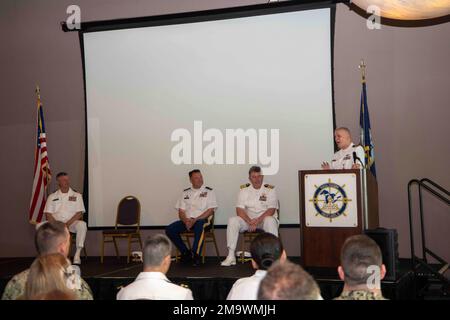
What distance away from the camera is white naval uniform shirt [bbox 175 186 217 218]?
702 centimetres

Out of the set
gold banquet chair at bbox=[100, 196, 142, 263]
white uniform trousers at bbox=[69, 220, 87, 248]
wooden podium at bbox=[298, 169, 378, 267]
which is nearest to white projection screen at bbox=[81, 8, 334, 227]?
gold banquet chair at bbox=[100, 196, 142, 263]

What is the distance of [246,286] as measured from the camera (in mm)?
2598

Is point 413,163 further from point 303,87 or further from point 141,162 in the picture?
point 141,162

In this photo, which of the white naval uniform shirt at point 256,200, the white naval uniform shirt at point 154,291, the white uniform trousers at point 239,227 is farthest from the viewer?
the white naval uniform shirt at point 256,200

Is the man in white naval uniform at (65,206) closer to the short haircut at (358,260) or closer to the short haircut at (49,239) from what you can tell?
the short haircut at (49,239)

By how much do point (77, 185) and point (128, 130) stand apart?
1.18 metres

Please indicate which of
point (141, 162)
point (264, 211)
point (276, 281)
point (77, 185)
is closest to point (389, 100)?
point (264, 211)

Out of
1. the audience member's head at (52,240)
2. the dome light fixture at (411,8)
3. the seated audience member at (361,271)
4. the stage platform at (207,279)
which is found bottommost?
the stage platform at (207,279)

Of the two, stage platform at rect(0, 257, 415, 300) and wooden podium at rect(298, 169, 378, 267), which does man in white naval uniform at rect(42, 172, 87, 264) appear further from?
wooden podium at rect(298, 169, 378, 267)

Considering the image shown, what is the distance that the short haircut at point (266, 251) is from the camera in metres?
2.72

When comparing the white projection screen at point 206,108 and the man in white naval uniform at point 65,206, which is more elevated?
the white projection screen at point 206,108

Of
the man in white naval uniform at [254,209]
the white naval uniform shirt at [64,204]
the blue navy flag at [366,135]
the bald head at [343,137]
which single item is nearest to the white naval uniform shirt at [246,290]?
the bald head at [343,137]

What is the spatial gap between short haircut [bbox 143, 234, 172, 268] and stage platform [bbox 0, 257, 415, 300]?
7.09 feet

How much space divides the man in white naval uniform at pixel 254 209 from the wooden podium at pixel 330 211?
1297 mm
